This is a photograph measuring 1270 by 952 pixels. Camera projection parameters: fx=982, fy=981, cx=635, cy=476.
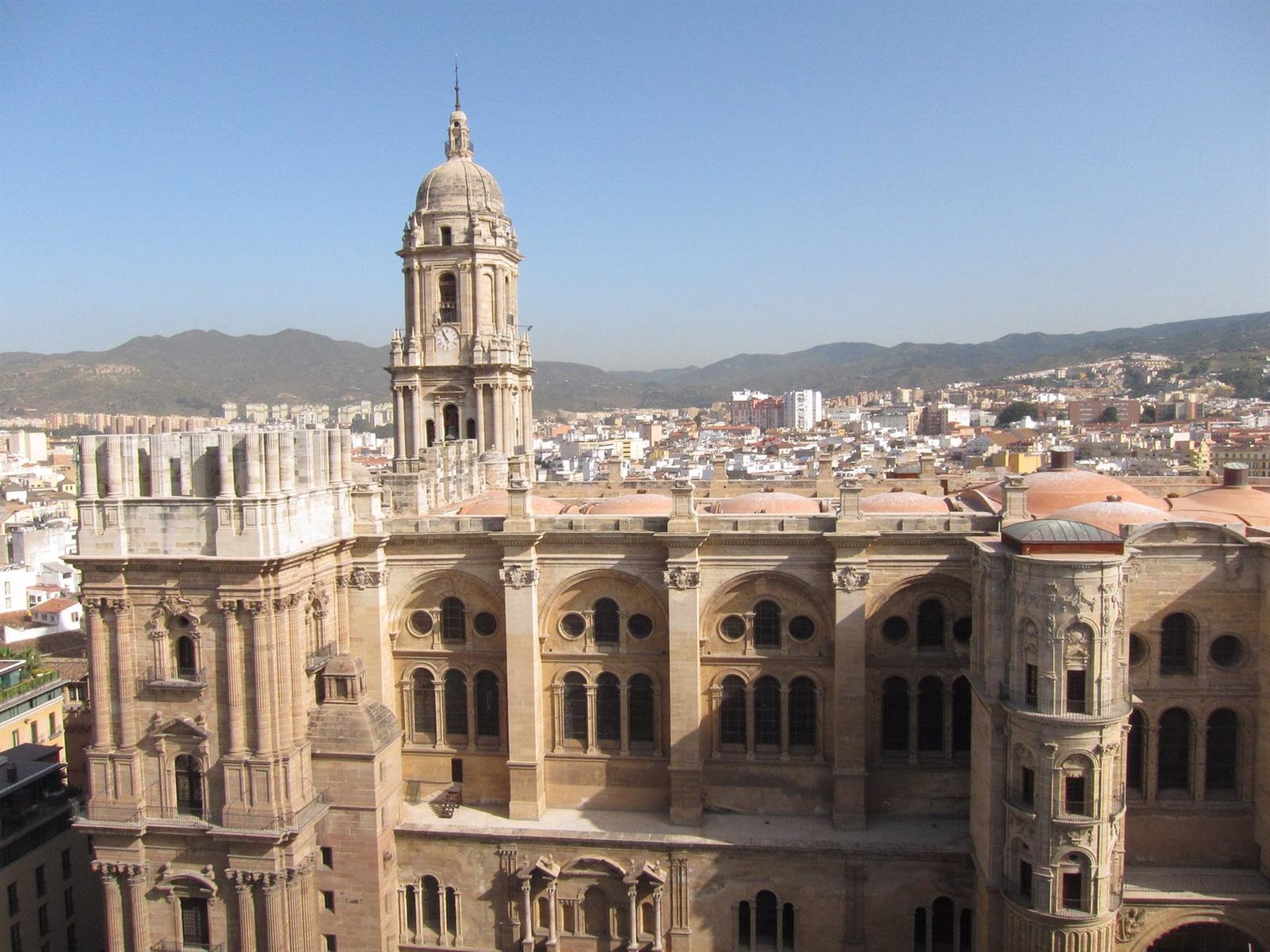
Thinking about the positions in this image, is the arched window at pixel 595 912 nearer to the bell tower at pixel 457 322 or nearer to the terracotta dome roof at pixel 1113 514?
the terracotta dome roof at pixel 1113 514

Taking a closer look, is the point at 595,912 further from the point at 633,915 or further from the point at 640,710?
the point at 640,710

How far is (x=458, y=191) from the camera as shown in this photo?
39719 mm

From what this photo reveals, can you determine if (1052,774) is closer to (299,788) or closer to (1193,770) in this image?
(1193,770)

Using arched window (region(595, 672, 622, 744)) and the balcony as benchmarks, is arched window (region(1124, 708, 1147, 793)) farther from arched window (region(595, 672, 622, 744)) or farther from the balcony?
the balcony

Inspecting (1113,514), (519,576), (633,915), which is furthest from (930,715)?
(519,576)

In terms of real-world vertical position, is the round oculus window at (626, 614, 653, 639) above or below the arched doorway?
above

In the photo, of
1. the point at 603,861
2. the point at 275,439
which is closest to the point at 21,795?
the point at 275,439

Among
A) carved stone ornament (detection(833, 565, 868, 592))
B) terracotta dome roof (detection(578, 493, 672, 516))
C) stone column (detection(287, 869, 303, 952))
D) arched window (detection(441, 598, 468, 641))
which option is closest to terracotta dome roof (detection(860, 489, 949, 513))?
carved stone ornament (detection(833, 565, 868, 592))

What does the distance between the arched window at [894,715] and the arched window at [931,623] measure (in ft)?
4.37

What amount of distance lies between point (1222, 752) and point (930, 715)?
7.20m

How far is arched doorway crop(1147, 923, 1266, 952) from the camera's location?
2469 centimetres

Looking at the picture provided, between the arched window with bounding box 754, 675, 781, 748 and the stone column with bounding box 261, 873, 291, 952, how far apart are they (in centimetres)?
1328

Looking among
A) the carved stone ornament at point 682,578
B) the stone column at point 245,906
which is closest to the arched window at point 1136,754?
the carved stone ornament at point 682,578

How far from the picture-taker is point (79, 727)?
3856 centimetres
